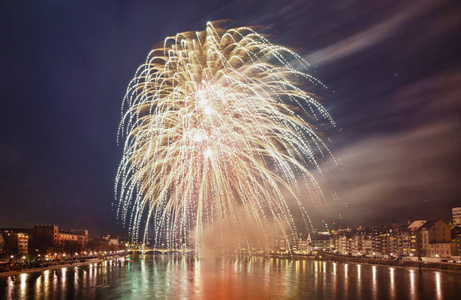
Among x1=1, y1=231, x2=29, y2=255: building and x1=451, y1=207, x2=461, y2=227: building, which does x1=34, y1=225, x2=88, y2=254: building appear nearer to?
x1=1, y1=231, x2=29, y2=255: building

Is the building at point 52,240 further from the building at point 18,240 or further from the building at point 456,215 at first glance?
the building at point 456,215

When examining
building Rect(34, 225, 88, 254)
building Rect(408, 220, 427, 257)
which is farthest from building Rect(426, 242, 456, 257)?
building Rect(34, 225, 88, 254)

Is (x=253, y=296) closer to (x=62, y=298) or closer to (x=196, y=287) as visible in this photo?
(x=196, y=287)

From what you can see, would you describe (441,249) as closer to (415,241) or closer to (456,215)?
(415,241)

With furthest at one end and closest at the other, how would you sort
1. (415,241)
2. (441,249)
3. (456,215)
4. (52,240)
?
(456,215) < (52,240) < (415,241) < (441,249)

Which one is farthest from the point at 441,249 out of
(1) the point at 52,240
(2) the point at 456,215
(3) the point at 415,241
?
(1) the point at 52,240

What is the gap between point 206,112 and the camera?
111 feet

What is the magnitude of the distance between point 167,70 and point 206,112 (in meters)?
4.56

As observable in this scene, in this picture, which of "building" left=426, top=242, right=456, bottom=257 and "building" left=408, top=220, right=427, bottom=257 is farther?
"building" left=408, top=220, right=427, bottom=257

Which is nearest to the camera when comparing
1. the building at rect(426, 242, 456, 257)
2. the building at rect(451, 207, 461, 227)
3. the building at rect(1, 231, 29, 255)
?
the building at rect(426, 242, 456, 257)

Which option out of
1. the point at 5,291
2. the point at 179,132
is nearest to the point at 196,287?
the point at 179,132

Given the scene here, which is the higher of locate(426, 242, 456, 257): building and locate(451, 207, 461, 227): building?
locate(451, 207, 461, 227): building

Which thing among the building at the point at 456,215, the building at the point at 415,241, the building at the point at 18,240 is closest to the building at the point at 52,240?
the building at the point at 18,240

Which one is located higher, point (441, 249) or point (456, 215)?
point (456, 215)
